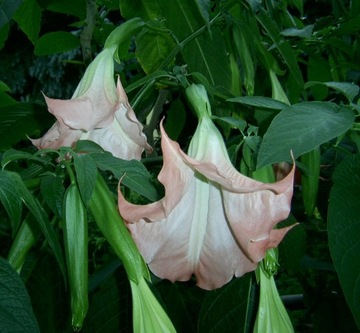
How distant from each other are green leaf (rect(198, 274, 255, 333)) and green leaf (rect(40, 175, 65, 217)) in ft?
0.81

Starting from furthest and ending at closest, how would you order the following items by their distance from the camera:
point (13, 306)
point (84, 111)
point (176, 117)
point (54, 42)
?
point (54, 42) < point (176, 117) < point (84, 111) < point (13, 306)

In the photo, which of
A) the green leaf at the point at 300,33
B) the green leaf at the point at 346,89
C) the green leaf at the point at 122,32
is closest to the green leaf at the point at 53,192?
the green leaf at the point at 122,32

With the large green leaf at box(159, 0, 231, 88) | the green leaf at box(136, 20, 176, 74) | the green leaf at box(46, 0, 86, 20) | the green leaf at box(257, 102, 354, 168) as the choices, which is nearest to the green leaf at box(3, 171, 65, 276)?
the green leaf at box(257, 102, 354, 168)

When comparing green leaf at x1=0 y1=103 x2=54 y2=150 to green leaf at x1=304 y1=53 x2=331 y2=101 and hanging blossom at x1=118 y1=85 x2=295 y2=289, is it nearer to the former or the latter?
hanging blossom at x1=118 y1=85 x2=295 y2=289

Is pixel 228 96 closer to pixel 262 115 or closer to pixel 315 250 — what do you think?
pixel 262 115

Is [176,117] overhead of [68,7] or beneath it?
beneath

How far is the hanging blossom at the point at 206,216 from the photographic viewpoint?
1.40 feet

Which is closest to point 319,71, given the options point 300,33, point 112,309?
point 300,33

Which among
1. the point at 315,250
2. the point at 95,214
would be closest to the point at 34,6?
the point at 95,214

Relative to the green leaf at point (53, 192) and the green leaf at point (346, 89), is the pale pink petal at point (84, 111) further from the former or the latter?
the green leaf at point (346, 89)

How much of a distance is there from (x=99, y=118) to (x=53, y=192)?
0.08 m

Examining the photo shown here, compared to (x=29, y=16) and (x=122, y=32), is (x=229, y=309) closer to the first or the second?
(x=122, y=32)

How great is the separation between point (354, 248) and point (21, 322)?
0.28 meters

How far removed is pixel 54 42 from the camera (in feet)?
3.96
